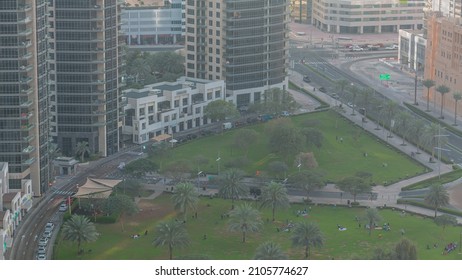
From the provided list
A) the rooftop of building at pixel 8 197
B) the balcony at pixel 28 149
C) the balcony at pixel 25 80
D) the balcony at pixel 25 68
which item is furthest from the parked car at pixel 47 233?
the balcony at pixel 25 68

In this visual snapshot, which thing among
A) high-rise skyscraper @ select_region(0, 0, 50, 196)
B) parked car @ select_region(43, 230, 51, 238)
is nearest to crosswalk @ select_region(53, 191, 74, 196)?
high-rise skyscraper @ select_region(0, 0, 50, 196)

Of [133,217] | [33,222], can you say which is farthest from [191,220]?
[33,222]

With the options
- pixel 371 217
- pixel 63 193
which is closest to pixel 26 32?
pixel 63 193

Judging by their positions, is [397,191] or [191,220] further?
[397,191]

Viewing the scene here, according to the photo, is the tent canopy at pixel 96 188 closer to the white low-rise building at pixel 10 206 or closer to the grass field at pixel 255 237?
the grass field at pixel 255 237

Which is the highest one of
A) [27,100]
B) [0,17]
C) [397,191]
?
[0,17]

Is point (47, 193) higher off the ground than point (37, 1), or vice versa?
point (37, 1)

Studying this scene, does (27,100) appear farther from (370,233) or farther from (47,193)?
(370,233)
